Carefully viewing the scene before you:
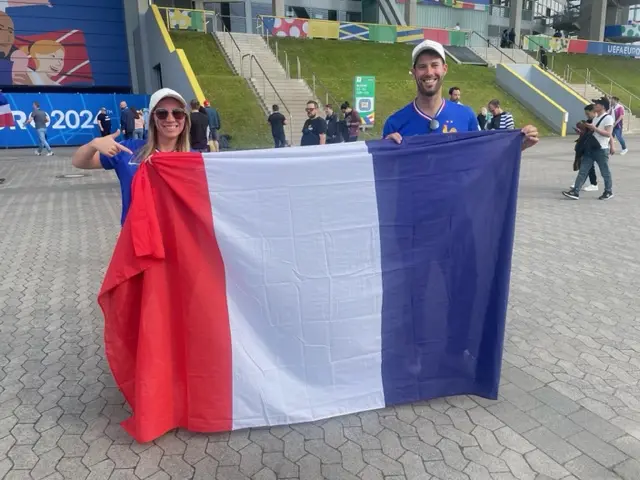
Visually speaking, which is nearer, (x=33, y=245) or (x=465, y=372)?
(x=465, y=372)

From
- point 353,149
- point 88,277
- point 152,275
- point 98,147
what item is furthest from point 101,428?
point 88,277

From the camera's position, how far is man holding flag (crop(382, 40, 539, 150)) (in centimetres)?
321

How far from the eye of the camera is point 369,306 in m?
3.03

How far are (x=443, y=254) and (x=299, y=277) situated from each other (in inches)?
35.0

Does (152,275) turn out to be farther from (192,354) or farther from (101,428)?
(101,428)

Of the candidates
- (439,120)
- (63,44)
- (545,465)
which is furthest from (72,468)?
(63,44)

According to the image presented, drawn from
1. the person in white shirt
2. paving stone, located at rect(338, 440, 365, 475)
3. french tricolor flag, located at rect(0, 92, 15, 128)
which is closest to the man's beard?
paving stone, located at rect(338, 440, 365, 475)

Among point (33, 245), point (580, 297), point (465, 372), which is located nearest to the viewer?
A: point (465, 372)

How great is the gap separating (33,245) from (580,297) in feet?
22.5

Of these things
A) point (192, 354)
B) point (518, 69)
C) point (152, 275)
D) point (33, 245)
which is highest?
point (518, 69)

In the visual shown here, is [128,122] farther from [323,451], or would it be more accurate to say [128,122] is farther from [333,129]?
[323,451]

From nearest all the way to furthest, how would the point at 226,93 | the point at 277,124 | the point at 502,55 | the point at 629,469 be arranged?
the point at 629,469
the point at 277,124
the point at 226,93
the point at 502,55

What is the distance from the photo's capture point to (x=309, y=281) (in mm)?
2920

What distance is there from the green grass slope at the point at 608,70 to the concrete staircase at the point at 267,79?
19.4m
